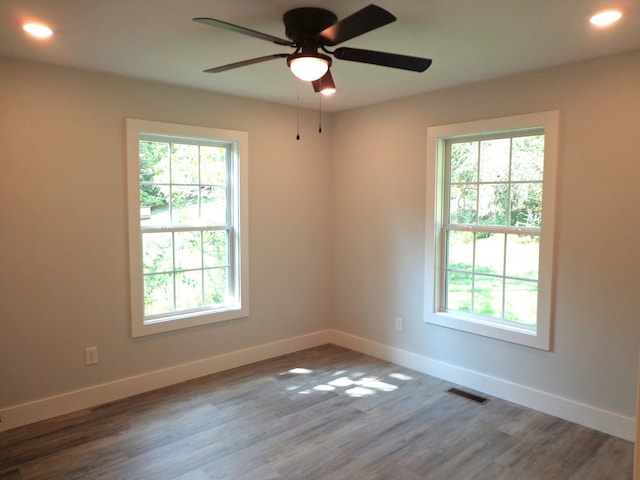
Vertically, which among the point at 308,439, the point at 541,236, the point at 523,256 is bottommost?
the point at 308,439

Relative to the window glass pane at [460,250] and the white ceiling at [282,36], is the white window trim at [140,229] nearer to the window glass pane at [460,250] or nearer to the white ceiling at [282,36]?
the white ceiling at [282,36]

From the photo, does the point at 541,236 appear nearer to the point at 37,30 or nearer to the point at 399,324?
the point at 399,324

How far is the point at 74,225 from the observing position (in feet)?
10.3

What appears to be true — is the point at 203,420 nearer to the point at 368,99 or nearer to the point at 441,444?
the point at 441,444

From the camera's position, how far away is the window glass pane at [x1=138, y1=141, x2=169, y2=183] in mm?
3506

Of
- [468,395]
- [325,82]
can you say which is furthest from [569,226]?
[325,82]

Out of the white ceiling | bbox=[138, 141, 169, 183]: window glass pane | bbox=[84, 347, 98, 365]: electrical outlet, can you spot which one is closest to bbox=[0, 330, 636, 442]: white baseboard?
bbox=[84, 347, 98, 365]: electrical outlet

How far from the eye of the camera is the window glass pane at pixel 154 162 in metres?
3.51

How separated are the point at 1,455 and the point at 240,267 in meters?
2.08

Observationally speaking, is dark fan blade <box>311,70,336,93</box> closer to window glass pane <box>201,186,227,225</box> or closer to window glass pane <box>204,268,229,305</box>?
window glass pane <box>201,186,227,225</box>

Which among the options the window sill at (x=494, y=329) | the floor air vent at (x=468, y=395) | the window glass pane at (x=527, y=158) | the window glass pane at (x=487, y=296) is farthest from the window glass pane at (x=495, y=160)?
the floor air vent at (x=468, y=395)

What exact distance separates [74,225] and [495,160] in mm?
3144

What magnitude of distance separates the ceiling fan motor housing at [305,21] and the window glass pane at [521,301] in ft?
7.61

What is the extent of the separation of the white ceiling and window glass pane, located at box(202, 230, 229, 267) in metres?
1.28
